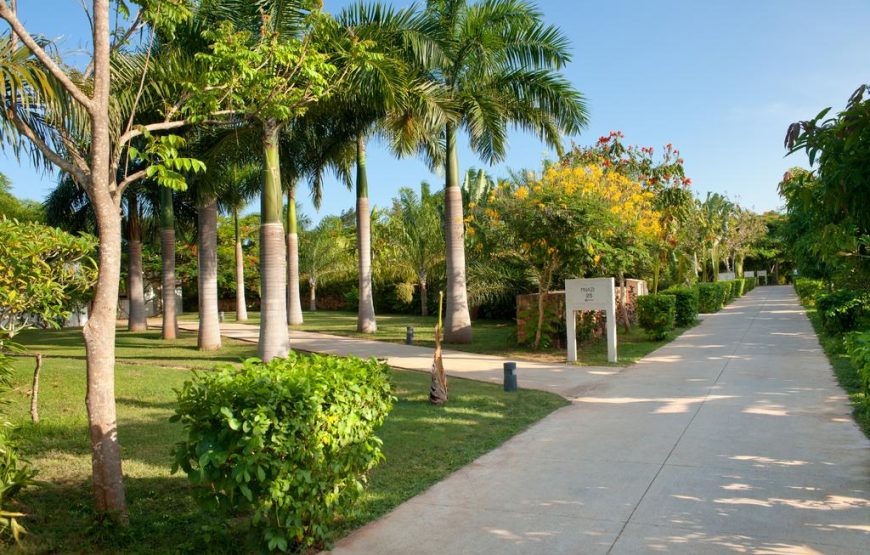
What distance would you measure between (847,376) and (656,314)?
7.56 m

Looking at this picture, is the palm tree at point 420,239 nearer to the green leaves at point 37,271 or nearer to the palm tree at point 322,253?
the palm tree at point 322,253

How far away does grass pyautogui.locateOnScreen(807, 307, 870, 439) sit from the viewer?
24.7 feet

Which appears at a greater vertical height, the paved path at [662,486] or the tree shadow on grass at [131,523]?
the tree shadow on grass at [131,523]

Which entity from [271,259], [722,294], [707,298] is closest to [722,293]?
[722,294]

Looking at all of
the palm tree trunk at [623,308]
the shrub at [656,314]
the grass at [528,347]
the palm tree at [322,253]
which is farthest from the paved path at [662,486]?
the palm tree at [322,253]

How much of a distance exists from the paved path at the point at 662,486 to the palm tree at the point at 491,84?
874 cm

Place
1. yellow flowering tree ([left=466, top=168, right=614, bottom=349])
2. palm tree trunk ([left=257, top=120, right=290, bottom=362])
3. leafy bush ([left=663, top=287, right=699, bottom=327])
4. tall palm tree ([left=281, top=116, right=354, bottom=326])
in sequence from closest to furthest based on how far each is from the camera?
palm tree trunk ([left=257, top=120, right=290, bottom=362]), yellow flowering tree ([left=466, top=168, right=614, bottom=349]), tall palm tree ([left=281, top=116, right=354, bottom=326]), leafy bush ([left=663, top=287, right=699, bottom=327])

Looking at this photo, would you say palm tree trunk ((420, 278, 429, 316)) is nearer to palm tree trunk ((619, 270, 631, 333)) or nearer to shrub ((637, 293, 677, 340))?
palm tree trunk ((619, 270, 631, 333))

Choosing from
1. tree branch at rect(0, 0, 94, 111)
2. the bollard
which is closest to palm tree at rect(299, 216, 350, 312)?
the bollard

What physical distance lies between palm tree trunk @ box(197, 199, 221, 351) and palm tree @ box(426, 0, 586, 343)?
20.9ft

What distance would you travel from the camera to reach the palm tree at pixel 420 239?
3356cm

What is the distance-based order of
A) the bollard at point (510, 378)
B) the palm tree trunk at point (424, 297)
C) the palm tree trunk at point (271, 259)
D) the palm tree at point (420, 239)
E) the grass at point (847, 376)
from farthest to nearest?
the palm tree trunk at point (424, 297)
the palm tree at point (420, 239)
the palm tree trunk at point (271, 259)
the bollard at point (510, 378)
the grass at point (847, 376)

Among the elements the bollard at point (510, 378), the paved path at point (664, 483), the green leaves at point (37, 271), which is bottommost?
the paved path at point (664, 483)

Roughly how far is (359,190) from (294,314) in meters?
6.88
